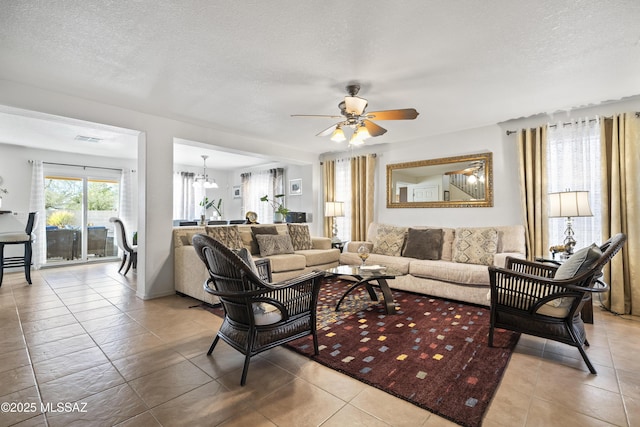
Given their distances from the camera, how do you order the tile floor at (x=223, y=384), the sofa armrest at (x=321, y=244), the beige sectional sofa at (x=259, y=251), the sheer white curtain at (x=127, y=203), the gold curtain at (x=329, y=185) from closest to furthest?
the tile floor at (x=223, y=384)
the beige sectional sofa at (x=259, y=251)
the sofa armrest at (x=321, y=244)
the gold curtain at (x=329, y=185)
the sheer white curtain at (x=127, y=203)

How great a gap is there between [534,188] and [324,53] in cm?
335

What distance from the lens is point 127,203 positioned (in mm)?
7047

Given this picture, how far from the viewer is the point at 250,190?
27.7 feet

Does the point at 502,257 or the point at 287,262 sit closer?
the point at 502,257

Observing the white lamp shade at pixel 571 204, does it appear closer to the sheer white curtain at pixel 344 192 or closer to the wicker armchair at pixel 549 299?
the wicker armchair at pixel 549 299

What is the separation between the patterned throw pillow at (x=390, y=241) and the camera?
4543 millimetres

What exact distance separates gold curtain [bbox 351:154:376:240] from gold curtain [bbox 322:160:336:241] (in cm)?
50

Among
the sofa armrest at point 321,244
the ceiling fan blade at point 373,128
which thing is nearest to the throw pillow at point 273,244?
the sofa armrest at point 321,244

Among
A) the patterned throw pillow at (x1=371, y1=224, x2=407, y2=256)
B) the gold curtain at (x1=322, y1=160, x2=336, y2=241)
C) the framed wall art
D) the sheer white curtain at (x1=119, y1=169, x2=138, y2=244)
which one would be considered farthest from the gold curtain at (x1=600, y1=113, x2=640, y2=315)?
the sheer white curtain at (x1=119, y1=169, x2=138, y2=244)

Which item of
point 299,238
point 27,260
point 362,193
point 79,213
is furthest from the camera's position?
point 79,213

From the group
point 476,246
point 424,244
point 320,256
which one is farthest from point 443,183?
point 320,256

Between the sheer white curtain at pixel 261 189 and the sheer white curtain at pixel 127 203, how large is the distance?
110 inches

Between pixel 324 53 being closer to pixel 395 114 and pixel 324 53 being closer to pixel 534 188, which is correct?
pixel 395 114

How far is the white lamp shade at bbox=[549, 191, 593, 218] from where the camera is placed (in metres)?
2.98
